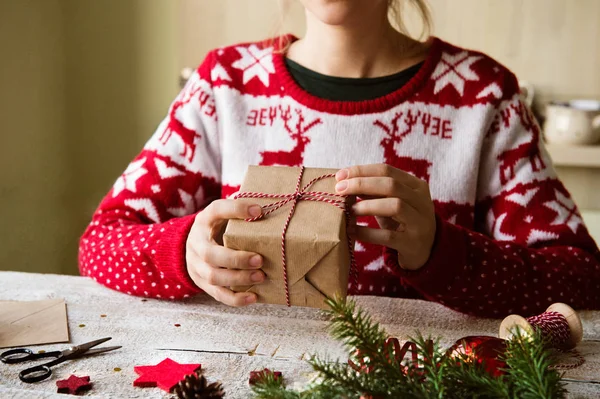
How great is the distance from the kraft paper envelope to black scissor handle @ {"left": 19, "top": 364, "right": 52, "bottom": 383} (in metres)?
0.08

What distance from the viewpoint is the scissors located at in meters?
0.72

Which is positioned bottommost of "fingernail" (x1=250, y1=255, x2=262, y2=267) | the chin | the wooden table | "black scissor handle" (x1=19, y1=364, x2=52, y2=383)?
the wooden table

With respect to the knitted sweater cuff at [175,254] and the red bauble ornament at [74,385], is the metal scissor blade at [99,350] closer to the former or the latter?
the red bauble ornament at [74,385]

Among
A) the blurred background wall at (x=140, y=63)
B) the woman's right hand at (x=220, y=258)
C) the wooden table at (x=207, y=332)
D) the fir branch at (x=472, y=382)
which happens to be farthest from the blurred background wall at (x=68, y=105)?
the fir branch at (x=472, y=382)

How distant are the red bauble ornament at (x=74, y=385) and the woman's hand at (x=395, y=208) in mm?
350

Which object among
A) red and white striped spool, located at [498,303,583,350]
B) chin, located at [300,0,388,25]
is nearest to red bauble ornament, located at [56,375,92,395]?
red and white striped spool, located at [498,303,583,350]

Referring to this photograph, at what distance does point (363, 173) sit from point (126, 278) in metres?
0.42

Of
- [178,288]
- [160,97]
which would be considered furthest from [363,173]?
[160,97]

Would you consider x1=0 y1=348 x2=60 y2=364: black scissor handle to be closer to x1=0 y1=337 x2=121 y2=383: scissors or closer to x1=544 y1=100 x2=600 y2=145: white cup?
x1=0 y1=337 x2=121 y2=383: scissors

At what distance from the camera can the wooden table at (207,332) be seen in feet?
2.35

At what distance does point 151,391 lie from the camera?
69cm

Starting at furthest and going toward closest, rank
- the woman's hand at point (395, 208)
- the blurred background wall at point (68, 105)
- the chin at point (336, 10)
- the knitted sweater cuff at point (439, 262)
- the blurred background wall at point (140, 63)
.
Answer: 1. the blurred background wall at point (140, 63)
2. the blurred background wall at point (68, 105)
3. the chin at point (336, 10)
4. the knitted sweater cuff at point (439, 262)
5. the woman's hand at point (395, 208)

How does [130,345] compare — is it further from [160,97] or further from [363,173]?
[160,97]

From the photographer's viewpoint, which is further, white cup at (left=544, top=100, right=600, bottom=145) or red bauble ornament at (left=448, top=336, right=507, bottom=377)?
white cup at (left=544, top=100, right=600, bottom=145)
